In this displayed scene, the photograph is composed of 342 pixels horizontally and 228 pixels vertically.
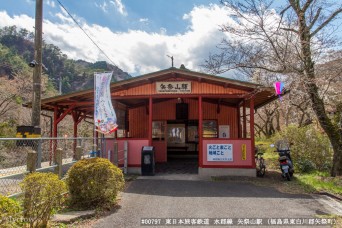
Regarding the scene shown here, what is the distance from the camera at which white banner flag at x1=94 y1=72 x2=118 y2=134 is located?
29.5 ft

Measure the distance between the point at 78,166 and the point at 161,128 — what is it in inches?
361

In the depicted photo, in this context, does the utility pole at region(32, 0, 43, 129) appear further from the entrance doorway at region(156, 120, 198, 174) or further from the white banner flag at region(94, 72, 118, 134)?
the entrance doorway at region(156, 120, 198, 174)

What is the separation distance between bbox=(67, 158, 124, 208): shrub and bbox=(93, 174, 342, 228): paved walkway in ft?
1.59

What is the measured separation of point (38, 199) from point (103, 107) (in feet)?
16.6

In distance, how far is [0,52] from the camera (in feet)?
137

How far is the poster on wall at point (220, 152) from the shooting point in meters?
10.3

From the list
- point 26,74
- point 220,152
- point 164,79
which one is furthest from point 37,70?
point 26,74

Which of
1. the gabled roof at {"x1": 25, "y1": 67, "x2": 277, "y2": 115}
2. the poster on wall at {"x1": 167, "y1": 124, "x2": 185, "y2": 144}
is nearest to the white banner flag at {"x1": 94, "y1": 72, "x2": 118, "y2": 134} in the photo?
the gabled roof at {"x1": 25, "y1": 67, "x2": 277, "y2": 115}

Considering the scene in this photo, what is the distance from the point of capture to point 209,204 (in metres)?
6.37

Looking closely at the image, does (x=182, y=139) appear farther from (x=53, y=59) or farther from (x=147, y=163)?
(x=53, y=59)

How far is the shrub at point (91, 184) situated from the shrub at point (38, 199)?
1.30 m

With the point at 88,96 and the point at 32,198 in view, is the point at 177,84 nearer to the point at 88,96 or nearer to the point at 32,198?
the point at 88,96

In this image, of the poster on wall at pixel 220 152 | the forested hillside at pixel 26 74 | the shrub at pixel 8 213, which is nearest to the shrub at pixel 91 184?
the shrub at pixel 8 213

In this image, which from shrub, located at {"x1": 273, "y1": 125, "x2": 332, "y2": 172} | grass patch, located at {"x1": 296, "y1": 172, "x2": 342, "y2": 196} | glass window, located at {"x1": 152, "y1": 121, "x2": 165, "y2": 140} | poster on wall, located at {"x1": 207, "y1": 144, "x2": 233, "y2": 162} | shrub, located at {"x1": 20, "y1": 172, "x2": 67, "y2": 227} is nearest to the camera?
shrub, located at {"x1": 20, "y1": 172, "x2": 67, "y2": 227}
